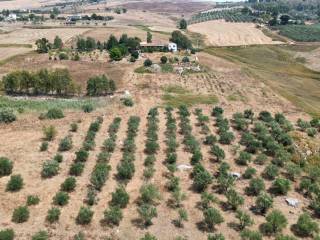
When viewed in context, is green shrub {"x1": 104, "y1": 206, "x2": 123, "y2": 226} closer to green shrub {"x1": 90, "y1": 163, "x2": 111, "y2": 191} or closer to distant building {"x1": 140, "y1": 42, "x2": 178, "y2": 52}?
green shrub {"x1": 90, "y1": 163, "x2": 111, "y2": 191}

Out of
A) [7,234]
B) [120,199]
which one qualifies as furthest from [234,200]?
[7,234]

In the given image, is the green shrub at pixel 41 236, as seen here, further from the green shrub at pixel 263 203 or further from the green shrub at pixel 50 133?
the green shrub at pixel 50 133

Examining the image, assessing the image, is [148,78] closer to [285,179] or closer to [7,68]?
[7,68]

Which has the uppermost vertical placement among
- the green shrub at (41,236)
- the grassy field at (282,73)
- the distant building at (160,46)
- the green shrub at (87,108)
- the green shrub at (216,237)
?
the green shrub at (41,236)

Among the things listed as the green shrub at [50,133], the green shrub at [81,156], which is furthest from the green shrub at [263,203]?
the green shrub at [50,133]

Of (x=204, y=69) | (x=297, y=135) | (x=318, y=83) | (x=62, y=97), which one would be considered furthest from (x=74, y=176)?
(x=318, y=83)

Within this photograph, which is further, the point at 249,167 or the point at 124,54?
the point at 124,54
